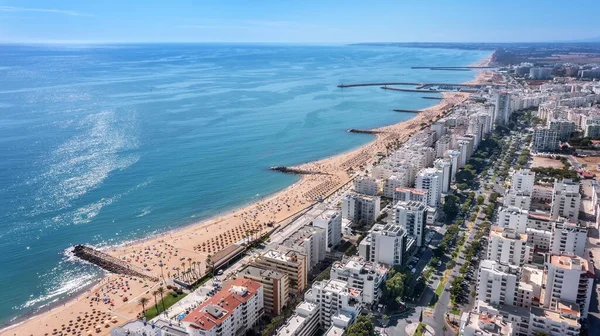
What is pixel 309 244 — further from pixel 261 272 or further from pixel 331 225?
pixel 261 272

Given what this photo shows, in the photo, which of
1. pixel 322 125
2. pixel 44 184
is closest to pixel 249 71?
pixel 322 125

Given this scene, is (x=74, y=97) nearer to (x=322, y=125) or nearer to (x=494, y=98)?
(x=322, y=125)

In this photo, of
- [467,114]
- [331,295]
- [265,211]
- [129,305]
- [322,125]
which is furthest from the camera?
[322,125]

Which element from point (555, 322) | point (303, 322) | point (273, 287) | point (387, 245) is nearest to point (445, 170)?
point (387, 245)

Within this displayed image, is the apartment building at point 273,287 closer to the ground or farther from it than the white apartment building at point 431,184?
closer to the ground

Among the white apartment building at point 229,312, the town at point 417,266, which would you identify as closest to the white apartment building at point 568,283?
the town at point 417,266

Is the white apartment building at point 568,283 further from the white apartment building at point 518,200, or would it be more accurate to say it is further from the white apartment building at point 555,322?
the white apartment building at point 518,200

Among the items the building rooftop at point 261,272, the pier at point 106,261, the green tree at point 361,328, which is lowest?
the pier at point 106,261
